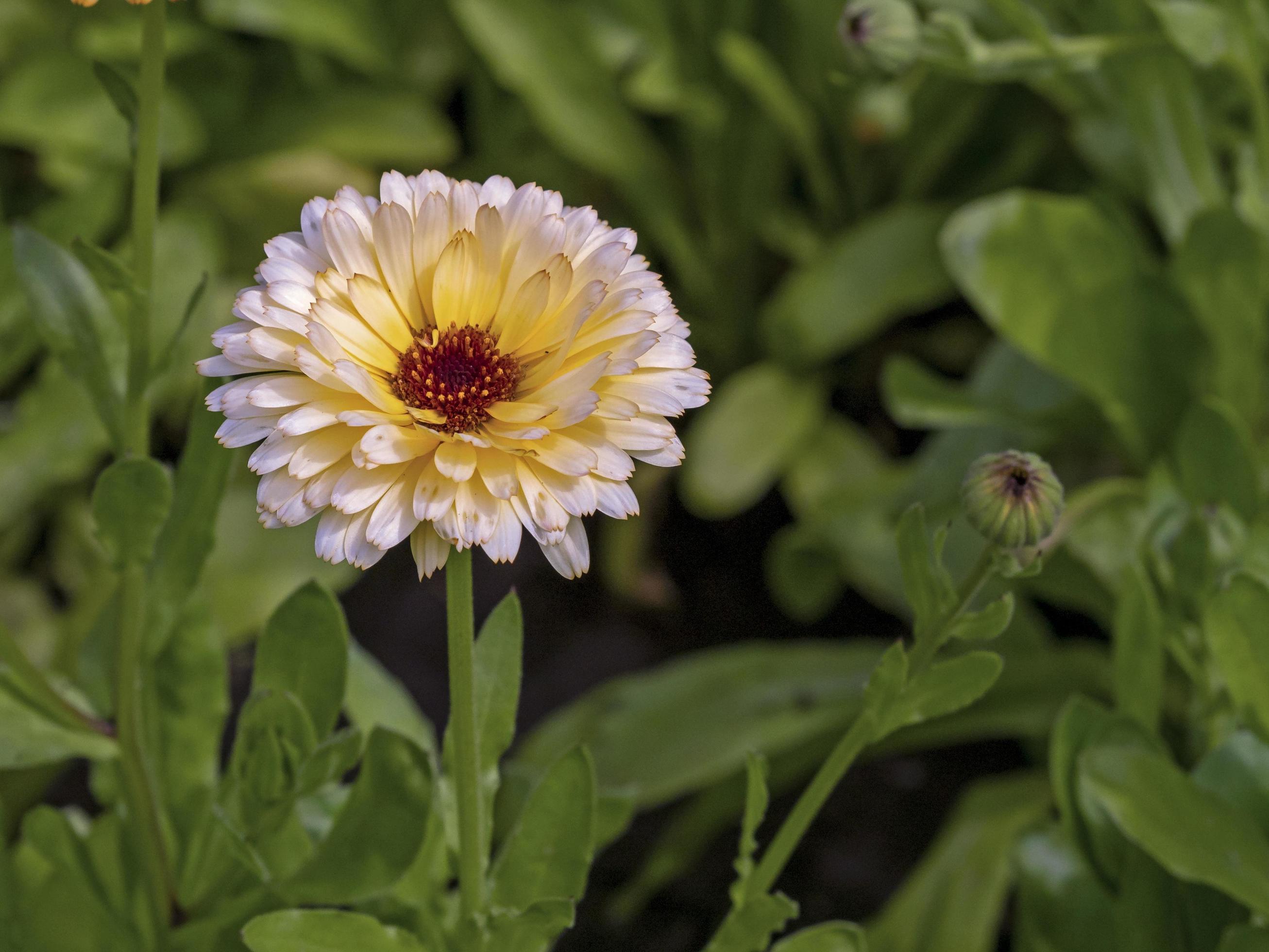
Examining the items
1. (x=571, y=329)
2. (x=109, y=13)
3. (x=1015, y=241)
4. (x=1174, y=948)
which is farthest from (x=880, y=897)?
(x=109, y=13)

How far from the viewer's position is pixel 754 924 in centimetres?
83

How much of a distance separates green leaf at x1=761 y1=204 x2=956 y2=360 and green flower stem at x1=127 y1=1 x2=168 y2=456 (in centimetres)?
105

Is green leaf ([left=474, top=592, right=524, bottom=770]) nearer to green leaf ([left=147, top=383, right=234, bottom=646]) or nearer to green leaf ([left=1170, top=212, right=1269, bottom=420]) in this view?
green leaf ([left=147, top=383, right=234, bottom=646])

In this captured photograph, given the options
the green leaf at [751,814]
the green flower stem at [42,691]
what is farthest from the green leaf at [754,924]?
the green flower stem at [42,691]

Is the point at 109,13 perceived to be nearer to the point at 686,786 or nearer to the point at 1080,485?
the point at 686,786

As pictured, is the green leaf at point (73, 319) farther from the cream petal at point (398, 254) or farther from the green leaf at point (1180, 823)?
the green leaf at point (1180, 823)

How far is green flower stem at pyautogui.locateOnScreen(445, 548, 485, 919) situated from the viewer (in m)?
0.67

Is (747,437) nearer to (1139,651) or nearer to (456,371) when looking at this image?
(1139,651)

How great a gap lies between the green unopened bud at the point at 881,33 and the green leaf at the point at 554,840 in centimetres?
70

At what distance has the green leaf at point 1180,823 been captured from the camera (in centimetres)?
94

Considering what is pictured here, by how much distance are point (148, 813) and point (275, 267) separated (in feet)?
1.63

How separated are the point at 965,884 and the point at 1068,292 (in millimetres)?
674

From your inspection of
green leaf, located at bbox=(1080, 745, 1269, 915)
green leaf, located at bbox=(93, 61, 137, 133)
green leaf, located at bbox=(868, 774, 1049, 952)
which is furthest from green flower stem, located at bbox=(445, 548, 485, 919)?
green leaf, located at bbox=(868, 774, 1049, 952)

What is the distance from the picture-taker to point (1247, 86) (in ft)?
4.32
